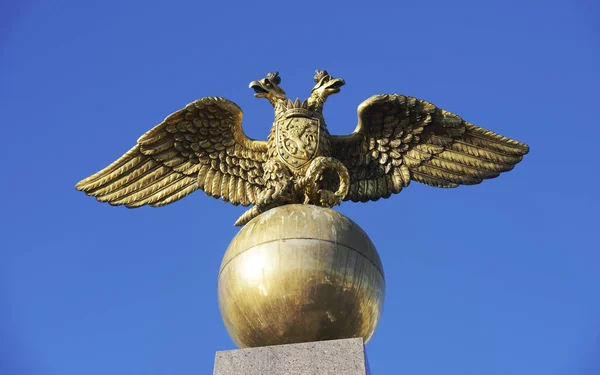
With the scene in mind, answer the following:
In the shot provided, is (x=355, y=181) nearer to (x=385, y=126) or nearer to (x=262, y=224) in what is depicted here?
(x=385, y=126)

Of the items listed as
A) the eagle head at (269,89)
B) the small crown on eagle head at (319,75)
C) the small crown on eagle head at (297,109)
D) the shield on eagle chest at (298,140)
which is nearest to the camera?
the shield on eagle chest at (298,140)

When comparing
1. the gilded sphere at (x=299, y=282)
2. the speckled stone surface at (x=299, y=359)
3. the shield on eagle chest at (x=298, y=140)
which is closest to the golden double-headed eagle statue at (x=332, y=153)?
the shield on eagle chest at (x=298, y=140)

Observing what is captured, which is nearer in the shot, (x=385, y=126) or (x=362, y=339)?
(x=362, y=339)

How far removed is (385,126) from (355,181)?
0.81m

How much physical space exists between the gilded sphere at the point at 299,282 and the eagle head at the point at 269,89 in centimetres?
257

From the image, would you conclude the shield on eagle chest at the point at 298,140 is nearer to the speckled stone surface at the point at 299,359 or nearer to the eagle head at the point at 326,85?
the eagle head at the point at 326,85

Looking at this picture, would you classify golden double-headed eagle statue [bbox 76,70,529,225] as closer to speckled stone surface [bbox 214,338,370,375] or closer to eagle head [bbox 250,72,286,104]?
eagle head [bbox 250,72,286,104]

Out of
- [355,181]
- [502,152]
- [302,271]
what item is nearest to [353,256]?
[302,271]

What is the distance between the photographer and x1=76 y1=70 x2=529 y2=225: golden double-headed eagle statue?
11359 millimetres

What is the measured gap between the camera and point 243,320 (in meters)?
8.68

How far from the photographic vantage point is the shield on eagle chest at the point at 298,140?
1053 centimetres

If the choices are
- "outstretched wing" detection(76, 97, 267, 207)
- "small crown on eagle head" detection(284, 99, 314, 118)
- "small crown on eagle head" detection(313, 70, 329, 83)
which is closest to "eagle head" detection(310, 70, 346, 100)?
"small crown on eagle head" detection(313, 70, 329, 83)

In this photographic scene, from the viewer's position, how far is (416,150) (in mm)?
11625

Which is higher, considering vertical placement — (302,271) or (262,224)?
(262,224)
